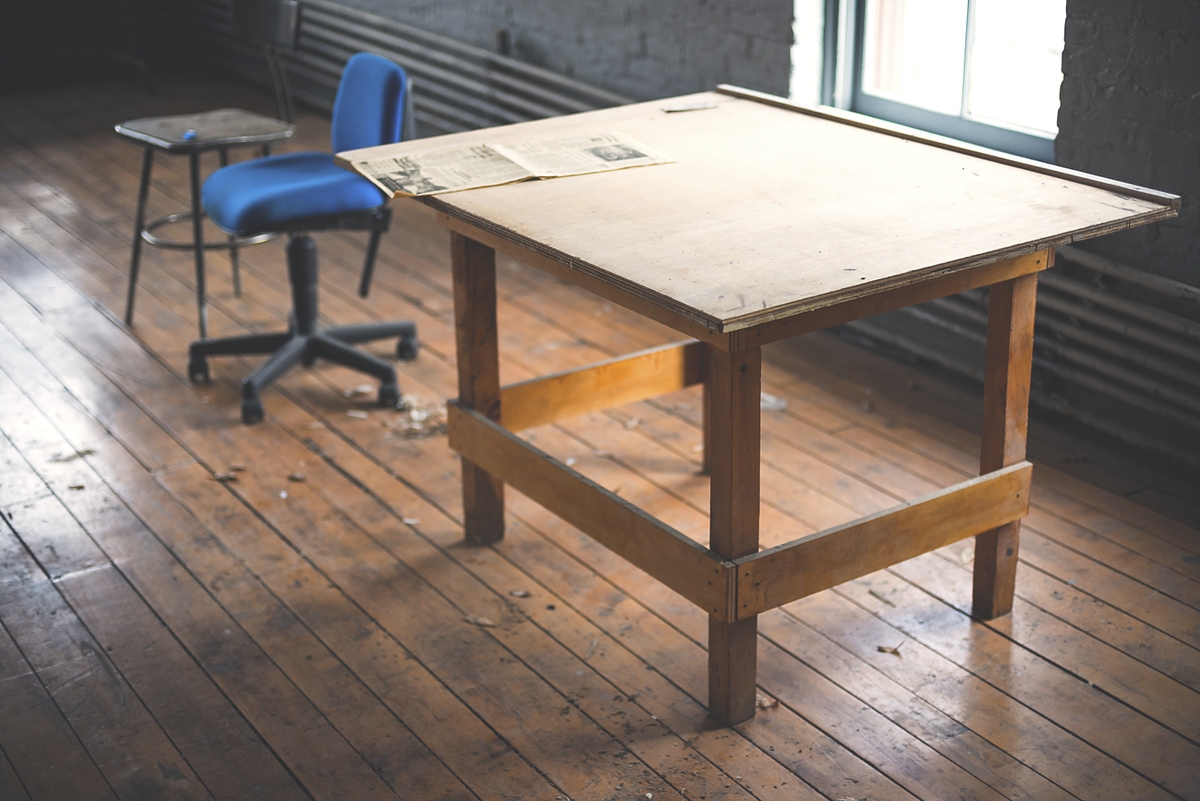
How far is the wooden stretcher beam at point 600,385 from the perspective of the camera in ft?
9.30

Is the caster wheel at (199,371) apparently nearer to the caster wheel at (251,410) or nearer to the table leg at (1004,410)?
the caster wheel at (251,410)

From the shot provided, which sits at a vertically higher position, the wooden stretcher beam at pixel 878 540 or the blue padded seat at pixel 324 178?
the blue padded seat at pixel 324 178

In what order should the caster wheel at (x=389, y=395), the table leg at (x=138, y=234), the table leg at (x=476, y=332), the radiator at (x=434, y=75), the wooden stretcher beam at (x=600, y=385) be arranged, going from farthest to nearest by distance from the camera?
1. the radiator at (x=434, y=75)
2. the table leg at (x=138, y=234)
3. the caster wheel at (x=389, y=395)
4. the wooden stretcher beam at (x=600, y=385)
5. the table leg at (x=476, y=332)

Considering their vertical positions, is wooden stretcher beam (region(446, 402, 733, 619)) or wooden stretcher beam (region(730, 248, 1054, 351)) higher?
wooden stretcher beam (region(730, 248, 1054, 351))

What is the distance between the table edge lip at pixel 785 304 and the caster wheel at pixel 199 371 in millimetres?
1684

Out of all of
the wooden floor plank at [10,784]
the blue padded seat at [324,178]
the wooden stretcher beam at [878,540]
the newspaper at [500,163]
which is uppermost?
the newspaper at [500,163]

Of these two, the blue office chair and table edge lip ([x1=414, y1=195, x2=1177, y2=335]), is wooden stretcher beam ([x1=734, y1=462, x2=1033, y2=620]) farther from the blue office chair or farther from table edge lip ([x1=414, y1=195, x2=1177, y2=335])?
the blue office chair

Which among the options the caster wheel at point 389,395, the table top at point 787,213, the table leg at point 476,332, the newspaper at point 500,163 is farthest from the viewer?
the caster wheel at point 389,395

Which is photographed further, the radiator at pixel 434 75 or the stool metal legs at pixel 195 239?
the radiator at pixel 434 75

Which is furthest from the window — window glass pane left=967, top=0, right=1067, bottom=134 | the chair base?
the chair base

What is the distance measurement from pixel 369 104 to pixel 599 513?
1.62 metres

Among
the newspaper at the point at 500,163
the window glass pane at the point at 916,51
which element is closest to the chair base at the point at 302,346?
the newspaper at the point at 500,163

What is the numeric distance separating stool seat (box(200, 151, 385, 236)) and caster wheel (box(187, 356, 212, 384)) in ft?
1.57

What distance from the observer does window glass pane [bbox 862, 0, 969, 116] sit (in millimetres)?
3582
